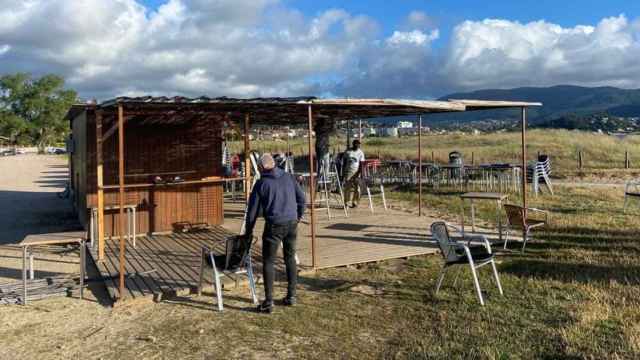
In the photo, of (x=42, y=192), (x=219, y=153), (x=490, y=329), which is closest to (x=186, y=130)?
(x=219, y=153)

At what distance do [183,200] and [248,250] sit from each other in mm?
4803

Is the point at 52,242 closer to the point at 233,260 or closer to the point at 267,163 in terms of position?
the point at 233,260

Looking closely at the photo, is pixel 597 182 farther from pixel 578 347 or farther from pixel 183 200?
pixel 578 347

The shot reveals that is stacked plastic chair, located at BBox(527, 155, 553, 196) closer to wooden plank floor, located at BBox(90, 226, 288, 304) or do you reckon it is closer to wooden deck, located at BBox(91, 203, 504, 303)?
wooden deck, located at BBox(91, 203, 504, 303)

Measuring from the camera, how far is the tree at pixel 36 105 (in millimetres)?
85875

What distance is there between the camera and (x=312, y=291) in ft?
20.7

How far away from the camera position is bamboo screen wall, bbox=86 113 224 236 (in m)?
9.41

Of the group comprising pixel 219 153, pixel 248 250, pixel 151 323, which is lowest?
pixel 151 323

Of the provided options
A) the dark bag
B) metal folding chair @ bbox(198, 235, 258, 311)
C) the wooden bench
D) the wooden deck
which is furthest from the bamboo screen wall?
the dark bag

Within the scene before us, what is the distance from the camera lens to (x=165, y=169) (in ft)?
32.4

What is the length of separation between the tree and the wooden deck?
83990 mm

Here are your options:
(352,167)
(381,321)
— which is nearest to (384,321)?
(381,321)

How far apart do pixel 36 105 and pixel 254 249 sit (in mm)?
88807

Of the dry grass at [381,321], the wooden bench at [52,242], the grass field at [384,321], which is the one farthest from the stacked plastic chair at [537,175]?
the wooden bench at [52,242]
